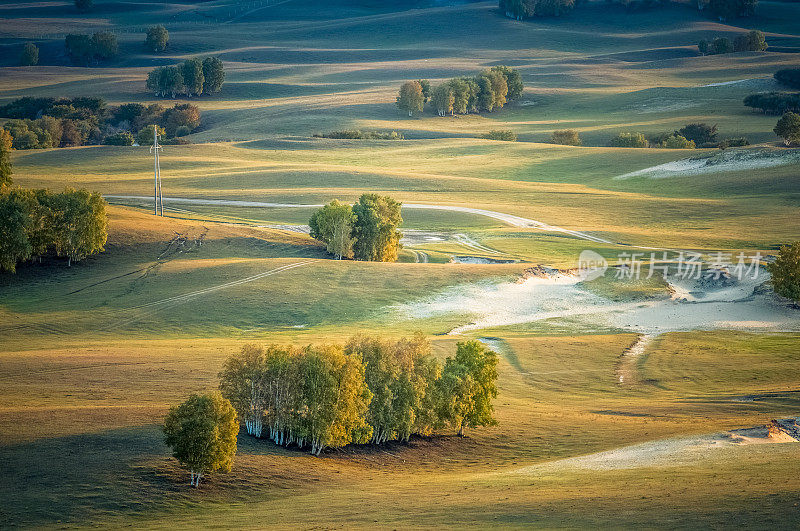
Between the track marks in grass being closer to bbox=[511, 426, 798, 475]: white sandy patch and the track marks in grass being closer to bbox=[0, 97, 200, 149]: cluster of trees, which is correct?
bbox=[511, 426, 798, 475]: white sandy patch

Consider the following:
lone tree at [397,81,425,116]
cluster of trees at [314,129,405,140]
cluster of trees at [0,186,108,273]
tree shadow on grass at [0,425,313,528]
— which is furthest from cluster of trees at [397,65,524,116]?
tree shadow on grass at [0,425,313,528]

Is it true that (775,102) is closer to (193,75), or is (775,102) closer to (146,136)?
(146,136)

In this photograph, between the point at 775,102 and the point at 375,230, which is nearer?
the point at 375,230

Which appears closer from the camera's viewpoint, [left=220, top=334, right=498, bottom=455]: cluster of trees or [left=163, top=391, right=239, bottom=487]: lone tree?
[left=163, top=391, right=239, bottom=487]: lone tree

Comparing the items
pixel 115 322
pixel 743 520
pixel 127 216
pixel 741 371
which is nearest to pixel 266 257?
pixel 127 216

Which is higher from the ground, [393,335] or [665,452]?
[665,452]

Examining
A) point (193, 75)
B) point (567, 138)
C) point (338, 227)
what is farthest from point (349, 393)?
point (193, 75)
